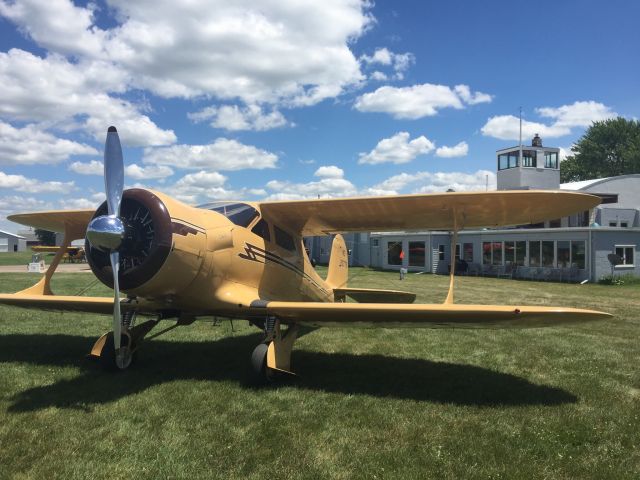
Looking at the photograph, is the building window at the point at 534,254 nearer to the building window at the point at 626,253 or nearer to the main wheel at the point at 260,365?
the building window at the point at 626,253

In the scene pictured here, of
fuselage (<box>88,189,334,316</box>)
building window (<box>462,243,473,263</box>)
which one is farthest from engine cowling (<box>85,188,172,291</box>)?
building window (<box>462,243,473,263</box>)

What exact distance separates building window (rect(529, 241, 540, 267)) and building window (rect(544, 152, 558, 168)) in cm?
1020

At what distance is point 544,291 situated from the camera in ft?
66.2

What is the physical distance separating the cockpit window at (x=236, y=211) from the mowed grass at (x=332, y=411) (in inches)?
86.4

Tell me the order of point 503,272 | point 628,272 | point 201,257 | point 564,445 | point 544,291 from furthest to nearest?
point 503,272, point 628,272, point 544,291, point 201,257, point 564,445

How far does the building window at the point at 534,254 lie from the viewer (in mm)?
26891

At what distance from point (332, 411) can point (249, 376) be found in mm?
1813

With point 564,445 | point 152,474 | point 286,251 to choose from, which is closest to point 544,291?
point 286,251

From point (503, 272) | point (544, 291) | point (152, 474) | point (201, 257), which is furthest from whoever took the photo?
point (503, 272)

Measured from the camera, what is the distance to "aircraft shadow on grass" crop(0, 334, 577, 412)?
19.0 ft

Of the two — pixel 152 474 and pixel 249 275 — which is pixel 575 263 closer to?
pixel 249 275

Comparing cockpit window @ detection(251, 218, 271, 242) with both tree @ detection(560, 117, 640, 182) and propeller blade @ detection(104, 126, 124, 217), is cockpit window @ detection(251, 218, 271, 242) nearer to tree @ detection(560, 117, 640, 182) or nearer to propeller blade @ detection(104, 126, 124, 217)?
propeller blade @ detection(104, 126, 124, 217)

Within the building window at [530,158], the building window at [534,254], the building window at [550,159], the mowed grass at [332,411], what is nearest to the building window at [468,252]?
the building window at [534,254]

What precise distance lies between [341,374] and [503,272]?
2363 centimetres
